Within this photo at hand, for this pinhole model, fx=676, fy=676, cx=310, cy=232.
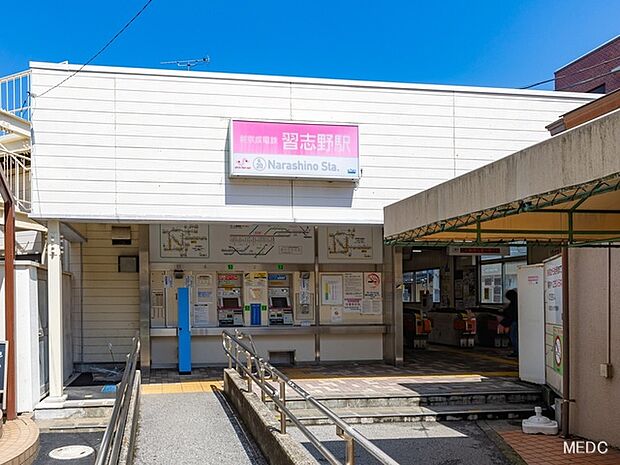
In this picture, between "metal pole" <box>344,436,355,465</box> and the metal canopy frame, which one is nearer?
the metal canopy frame

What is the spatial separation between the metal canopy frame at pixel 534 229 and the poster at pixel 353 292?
237 inches

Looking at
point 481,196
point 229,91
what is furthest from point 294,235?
point 481,196

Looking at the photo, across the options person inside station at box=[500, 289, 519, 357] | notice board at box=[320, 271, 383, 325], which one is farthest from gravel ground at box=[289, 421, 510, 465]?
person inside station at box=[500, 289, 519, 357]

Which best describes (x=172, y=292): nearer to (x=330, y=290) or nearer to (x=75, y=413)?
(x=330, y=290)

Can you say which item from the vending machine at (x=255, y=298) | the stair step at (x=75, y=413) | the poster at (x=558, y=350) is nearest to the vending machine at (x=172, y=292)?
the vending machine at (x=255, y=298)

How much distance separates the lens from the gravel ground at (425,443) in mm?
7133

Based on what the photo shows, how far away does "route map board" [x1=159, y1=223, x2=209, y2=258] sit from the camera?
12.6 meters

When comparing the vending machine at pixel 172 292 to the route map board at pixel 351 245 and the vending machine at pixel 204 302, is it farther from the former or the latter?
the route map board at pixel 351 245

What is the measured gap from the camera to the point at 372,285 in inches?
529

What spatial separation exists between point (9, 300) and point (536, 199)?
6635 mm

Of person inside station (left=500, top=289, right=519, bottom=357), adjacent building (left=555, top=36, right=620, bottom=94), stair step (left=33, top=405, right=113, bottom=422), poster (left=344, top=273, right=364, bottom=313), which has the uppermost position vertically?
adjacent building (left=555, top=36, right=620, bottom=94)

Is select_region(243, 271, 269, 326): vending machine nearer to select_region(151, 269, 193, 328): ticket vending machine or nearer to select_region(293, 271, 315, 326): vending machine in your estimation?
select_region(293, 271, 315, 326): vending machine

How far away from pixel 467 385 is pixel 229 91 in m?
5.71

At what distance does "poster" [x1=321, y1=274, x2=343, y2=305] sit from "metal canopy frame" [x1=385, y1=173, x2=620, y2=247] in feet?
19.5
